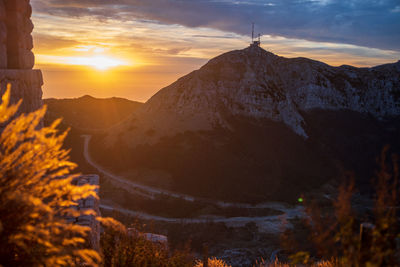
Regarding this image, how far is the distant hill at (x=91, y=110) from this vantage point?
67125mm

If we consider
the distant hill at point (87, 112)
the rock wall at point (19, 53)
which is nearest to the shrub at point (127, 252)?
the rock wall at point (19, 53)

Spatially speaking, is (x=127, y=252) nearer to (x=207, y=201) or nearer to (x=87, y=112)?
(x=207, y=201)

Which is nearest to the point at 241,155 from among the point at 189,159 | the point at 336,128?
the point at 189,159

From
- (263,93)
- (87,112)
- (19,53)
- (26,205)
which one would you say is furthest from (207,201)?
(87,112)

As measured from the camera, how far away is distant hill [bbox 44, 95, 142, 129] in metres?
67.1

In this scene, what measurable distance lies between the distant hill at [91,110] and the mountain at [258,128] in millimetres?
20016

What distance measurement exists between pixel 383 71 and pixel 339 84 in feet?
40.1

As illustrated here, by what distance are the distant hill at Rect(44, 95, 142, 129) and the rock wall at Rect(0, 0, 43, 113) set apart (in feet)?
181

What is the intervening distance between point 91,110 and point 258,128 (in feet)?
152

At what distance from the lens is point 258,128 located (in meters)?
48.9

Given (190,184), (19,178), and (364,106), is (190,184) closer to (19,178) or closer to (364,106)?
(19,178)

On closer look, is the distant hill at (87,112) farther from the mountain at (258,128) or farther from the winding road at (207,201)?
the winding road at (207,201)

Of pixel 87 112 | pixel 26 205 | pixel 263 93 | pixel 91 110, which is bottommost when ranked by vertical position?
pixel 87 112

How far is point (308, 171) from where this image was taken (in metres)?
44.3
